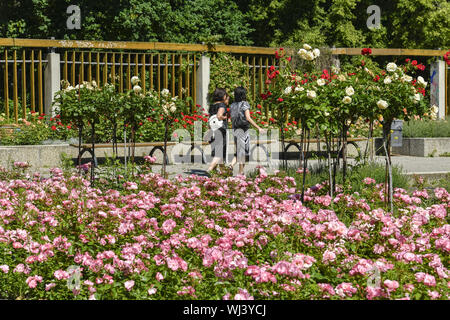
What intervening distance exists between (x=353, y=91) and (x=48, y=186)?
10.0 ft

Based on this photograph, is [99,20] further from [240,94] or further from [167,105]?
[167,105]

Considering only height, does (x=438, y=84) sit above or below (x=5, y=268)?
above

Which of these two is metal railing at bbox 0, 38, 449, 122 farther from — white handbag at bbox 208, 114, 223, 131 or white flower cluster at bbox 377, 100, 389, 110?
white flower cluster at bbox 377, 100, 389, 110

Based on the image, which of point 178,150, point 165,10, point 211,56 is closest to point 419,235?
point 178,150

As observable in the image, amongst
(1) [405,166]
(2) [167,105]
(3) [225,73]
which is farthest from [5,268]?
(3) [225,73]

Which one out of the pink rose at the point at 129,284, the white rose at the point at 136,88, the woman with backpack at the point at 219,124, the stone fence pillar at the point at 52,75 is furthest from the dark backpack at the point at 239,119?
the pink rose at the point at 129,284

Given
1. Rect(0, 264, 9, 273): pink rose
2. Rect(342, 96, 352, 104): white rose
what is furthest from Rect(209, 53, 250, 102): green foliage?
Rect(0, 264, 9, 273): pink rose

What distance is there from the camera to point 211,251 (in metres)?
3.85

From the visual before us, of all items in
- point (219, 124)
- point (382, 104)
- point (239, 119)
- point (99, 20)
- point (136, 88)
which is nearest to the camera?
point (382, 104)

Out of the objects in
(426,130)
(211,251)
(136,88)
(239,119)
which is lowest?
(211,251)

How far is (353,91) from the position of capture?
6.14 metres

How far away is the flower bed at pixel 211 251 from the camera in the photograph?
351 cm

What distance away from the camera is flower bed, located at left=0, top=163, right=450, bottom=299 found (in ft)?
11.5
